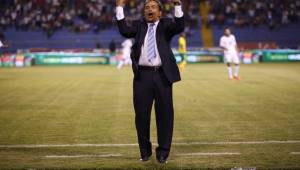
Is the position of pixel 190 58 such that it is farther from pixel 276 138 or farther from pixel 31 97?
pixel 276 138

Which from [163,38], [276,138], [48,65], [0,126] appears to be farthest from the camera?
[48,65]

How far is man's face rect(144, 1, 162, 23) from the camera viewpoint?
34.2 ft

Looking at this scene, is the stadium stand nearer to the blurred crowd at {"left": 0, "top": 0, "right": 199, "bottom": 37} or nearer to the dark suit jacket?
the blurred crowd at {"left": 0, "top": 0, "right": 199, "bottom": 37}

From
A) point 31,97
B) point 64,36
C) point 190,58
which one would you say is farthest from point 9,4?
point 31,97

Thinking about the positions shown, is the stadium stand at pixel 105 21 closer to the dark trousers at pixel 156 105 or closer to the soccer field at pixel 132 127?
the soccer field at pixel 132 127

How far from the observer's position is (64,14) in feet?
171

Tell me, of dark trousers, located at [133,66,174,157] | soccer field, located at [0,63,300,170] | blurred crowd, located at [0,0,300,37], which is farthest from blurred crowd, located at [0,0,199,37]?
dark trousers, located at [133,66,174,157]

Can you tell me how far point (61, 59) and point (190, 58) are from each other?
9493 mm

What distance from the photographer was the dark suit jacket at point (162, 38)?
10.5 metres

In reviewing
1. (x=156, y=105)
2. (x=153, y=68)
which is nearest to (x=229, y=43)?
(x=156, y=105)

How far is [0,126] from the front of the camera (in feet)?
50.4

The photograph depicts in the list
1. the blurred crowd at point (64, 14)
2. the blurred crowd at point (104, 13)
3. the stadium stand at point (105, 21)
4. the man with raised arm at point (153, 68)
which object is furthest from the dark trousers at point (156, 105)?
the stadium stand at point (105, 21)

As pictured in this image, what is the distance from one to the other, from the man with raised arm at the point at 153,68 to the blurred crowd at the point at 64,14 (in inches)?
1584

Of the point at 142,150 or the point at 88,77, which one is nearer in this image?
the point at 142,150
